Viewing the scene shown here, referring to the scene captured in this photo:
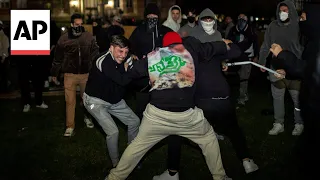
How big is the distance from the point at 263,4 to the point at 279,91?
30.3m

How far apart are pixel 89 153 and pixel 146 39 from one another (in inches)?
78.0

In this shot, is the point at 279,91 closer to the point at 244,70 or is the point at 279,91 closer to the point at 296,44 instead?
the point at 296,44

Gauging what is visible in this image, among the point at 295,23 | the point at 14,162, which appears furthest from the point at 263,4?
the point at 14,162

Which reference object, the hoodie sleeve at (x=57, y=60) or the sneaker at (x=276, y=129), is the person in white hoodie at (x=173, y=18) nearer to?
the hoodie sleeve at (x=57, y=60)

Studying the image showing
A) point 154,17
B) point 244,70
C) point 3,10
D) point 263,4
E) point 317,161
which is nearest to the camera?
point 317,161

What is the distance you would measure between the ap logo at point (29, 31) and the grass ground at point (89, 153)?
148 centimetres

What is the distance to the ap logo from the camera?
8156mm

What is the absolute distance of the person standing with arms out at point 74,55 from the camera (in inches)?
286

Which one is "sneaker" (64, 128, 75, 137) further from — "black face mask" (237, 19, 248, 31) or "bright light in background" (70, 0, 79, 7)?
"bright light in background" (70, 0, 79, 7)

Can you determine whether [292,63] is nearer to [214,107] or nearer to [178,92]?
[178,92]

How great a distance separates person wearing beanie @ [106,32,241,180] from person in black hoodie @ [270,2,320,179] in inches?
34.9

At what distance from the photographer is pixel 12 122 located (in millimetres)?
8656

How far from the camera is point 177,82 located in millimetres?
4559

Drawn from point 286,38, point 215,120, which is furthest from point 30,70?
point 286,38
